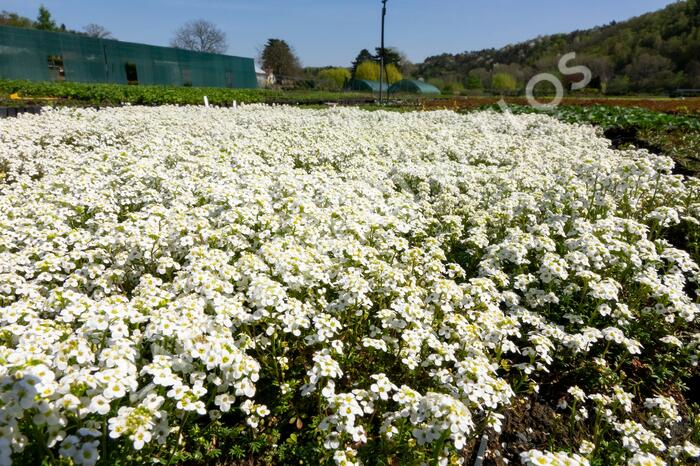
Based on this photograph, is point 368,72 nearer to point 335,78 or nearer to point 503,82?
point 335,78

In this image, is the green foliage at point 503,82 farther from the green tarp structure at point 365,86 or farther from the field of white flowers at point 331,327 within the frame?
the field of white flowers at point 331,327

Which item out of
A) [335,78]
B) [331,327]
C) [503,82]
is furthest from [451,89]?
[331,327]

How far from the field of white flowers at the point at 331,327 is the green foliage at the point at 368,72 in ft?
247

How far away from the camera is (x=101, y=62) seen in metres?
35.8

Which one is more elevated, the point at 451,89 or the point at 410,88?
the point at 451,89

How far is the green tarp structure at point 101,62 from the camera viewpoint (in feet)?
104

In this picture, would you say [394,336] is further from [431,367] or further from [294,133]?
[294,133]

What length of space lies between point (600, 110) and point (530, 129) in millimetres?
7575

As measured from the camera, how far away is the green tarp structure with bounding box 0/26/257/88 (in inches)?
1247

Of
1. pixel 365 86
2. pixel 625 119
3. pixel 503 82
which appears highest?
pixel 503 82

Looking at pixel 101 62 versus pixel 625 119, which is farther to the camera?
pixel 101 62

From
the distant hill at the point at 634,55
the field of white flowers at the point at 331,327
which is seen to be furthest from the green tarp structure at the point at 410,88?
the field of white flowers at the point at 331,327

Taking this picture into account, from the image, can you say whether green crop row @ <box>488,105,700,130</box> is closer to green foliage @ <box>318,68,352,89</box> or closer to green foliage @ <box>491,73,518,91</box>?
green foliage @ <box>491,73,518,91</box>

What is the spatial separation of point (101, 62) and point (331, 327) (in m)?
42.0
